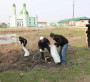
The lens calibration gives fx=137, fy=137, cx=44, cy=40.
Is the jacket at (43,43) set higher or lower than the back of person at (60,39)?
lower

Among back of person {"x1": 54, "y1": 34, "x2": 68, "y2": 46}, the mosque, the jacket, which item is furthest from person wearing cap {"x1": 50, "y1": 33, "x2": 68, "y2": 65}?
the mosque

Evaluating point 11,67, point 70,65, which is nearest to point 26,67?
point 11,67

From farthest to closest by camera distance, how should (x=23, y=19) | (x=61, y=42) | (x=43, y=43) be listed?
1. (x=23, y=19)
2. (x=43, y=43)
3. (x=61, y=42)

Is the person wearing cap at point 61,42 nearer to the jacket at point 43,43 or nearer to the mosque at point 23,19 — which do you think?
the jacket at point 43,43

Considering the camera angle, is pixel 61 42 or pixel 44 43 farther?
pixel 44 43

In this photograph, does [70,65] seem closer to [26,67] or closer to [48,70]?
[48,70]

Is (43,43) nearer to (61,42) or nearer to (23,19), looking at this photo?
(61,42)

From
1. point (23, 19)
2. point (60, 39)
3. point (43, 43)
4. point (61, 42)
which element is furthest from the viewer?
point (23, 19)

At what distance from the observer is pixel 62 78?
4137 mm

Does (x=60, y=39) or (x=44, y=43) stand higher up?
(x=60, y=39)

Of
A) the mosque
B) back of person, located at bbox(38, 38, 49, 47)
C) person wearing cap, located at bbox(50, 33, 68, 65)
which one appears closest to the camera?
person wearing cap, located at bbox(50, 33, 68, 65)

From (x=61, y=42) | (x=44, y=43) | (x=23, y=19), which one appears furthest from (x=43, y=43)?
(x=23, y=19)

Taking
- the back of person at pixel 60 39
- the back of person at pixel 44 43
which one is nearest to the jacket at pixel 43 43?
the back of person at pixel 44 43

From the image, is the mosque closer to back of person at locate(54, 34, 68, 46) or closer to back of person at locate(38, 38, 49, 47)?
back of person at locate(38, 38, 49, 47)
